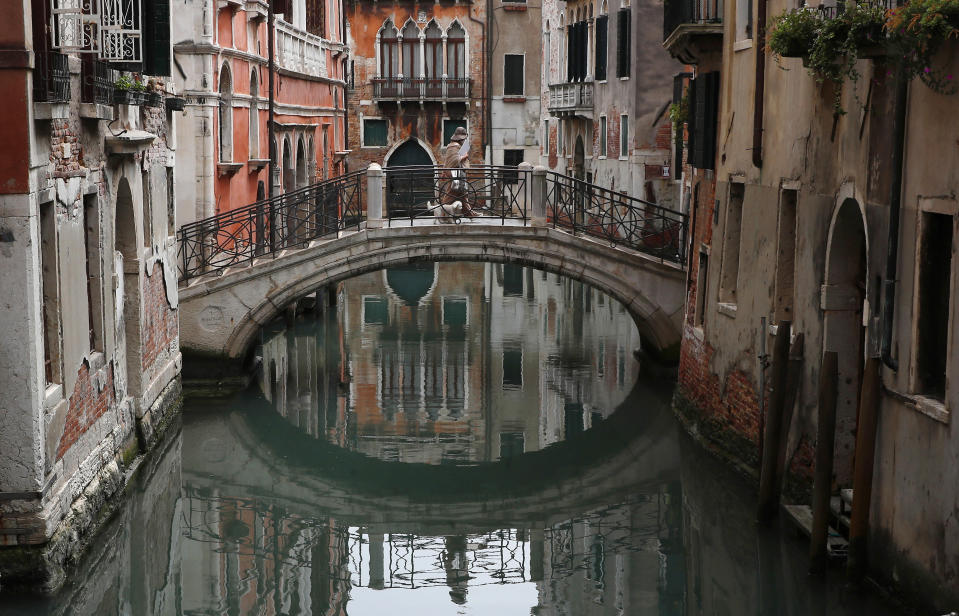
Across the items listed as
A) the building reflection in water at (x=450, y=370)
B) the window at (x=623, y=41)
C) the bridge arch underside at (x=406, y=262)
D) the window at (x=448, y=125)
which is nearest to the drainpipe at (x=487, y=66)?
the window at (x=448, y=125)

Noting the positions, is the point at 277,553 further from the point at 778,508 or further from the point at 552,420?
the point at 552,420

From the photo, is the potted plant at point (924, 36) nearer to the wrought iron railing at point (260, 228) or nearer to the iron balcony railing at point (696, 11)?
the iron balcony railing at point (696, 11)

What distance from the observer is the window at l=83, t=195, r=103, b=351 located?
31.9 ft

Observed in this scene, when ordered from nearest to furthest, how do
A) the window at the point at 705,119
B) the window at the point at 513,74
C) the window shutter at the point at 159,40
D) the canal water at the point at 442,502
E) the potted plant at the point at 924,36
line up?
1. the potted plant at the point at 924,36
2. the canal water at the point at 442,502
3. the window shutter at the point at 159,40
4. the window at the point at 705,119
5. the window at the point at 513,74

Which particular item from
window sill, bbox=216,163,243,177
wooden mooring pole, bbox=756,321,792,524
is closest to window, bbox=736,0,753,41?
wooden mooring pole, bbox=756,321,792,524

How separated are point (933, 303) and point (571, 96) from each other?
736 inches

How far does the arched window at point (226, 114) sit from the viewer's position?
16.6 m

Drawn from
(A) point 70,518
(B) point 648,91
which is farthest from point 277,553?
(B) point 648,91

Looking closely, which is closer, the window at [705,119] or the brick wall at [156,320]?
the brick wall at [156,320]

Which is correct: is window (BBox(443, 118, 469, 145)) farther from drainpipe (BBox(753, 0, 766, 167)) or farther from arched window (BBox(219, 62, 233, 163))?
drainpipe (BBox(753, 0, 766, 167))

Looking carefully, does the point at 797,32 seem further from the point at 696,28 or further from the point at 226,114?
the point at 226,114

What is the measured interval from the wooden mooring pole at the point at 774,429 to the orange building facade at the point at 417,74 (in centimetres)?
2385

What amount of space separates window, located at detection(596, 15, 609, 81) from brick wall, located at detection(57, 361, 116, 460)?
14.3m

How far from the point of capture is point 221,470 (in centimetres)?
1188
